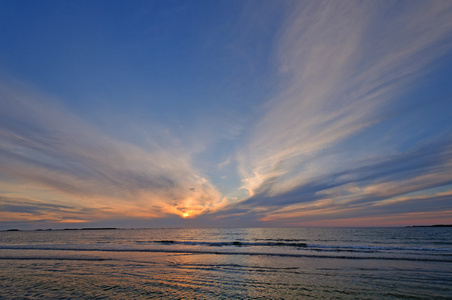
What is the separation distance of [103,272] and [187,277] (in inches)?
318

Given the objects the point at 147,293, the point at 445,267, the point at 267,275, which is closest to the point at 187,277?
the point at 147,293

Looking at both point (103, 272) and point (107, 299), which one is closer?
point (107, 299)

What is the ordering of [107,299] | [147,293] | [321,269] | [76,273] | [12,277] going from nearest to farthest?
1. [107,299]
2. [147,293]
3. [12,277]
4. [76,273]
5. [321,269]

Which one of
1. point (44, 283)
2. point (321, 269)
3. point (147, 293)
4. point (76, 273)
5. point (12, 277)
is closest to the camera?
point (147, 293)

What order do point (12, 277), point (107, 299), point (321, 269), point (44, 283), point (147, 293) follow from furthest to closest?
point (321, 269), point (12, 277), point (44, 283), point (147, 293), point (107, 299)

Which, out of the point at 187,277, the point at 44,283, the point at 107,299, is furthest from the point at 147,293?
the point at 44,283

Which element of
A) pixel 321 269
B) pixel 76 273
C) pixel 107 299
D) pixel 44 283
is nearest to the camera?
pixel 107 299

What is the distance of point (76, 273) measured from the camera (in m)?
19.4

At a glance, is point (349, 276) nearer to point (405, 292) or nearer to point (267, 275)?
point (405, 292)

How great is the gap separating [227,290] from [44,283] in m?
13.1

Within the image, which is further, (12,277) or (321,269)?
(321,269)

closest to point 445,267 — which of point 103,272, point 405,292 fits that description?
Result: point 405,292

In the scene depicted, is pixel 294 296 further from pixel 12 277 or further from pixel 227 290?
pixel 12 277

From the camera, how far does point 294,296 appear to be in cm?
1278
